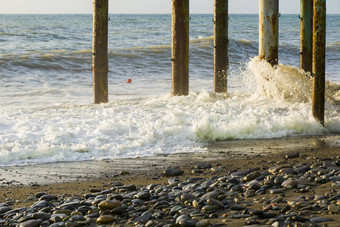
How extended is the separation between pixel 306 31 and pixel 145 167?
5930 mm

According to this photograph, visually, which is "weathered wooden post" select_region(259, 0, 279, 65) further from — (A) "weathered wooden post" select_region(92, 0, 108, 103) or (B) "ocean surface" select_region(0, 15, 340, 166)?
(A) "weathered wooden post" select_region(92, 0, 108, 103)

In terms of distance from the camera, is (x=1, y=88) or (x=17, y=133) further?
(x=1, y=88)

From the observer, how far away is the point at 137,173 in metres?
6.29

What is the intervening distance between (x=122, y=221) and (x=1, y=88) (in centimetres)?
1054

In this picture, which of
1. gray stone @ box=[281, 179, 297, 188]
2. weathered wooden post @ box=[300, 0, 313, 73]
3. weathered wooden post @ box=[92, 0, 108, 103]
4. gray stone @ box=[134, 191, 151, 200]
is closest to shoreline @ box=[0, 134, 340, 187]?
gray stone @ box=[134, 191, 151, 200]

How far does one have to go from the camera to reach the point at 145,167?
258 inches

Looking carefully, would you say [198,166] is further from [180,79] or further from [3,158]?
[180,79]

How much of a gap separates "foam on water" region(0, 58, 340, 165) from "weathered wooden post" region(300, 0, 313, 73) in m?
0.76

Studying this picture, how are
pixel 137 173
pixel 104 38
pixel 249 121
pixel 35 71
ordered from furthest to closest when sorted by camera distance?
pixel 35 71 < pixel 104 38 < pixel 249 121 < pixel 137 173

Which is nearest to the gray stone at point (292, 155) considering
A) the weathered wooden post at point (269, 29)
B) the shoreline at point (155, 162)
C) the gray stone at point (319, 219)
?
the shoreline at point (155, 162)

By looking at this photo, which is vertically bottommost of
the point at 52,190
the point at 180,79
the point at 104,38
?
the point at 52,190

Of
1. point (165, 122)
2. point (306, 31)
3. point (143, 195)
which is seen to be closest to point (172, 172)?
point (143, 195)

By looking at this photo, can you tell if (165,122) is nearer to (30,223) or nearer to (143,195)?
(143,195)

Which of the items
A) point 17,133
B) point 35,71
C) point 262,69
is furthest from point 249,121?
point 35,71
